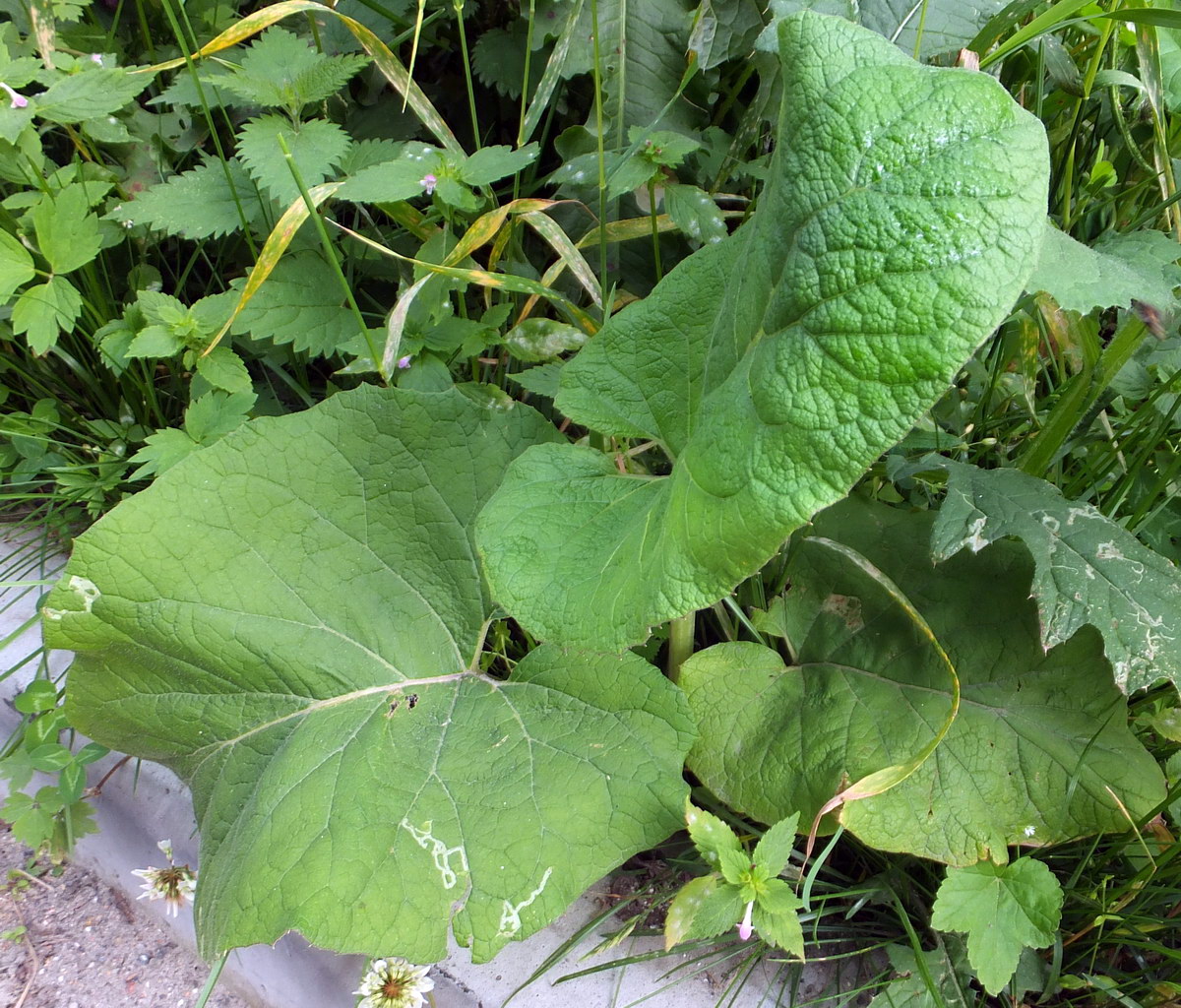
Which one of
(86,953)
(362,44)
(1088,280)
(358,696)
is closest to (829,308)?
(1088,280)

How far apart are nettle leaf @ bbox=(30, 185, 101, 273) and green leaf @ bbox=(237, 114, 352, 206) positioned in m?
0.27

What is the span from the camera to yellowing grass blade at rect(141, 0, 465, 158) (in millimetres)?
1225

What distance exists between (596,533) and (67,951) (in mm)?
1232

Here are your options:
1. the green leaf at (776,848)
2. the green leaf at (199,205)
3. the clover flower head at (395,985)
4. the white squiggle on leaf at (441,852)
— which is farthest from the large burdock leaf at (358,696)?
the green leaf at (199,205)

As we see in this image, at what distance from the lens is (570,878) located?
964 millimetres

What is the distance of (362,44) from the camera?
1.39 m

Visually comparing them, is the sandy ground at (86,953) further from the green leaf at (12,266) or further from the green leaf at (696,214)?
the green leaf at (696,214)

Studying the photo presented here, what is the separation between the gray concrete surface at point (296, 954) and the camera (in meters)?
1.12

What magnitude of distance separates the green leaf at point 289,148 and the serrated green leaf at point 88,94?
8.6 inches

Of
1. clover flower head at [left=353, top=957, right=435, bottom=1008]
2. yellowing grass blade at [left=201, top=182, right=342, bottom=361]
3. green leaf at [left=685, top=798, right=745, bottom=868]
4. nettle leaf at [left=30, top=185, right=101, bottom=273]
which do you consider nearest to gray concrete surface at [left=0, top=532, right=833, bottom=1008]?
clover flower head at [left=353, top=957, right=435, bottom=1008]

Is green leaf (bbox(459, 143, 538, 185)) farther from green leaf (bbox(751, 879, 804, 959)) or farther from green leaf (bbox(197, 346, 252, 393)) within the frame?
green leaf (bbox(751, 879, 804, 959))

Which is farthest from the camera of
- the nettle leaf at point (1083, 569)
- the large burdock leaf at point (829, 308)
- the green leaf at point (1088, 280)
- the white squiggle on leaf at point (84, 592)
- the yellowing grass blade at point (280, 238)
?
the yellowing grass blade at point (280, 238)

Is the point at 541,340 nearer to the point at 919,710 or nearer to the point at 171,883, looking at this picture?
the point at 919,710

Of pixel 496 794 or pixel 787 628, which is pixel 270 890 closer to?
pixel 496 794
